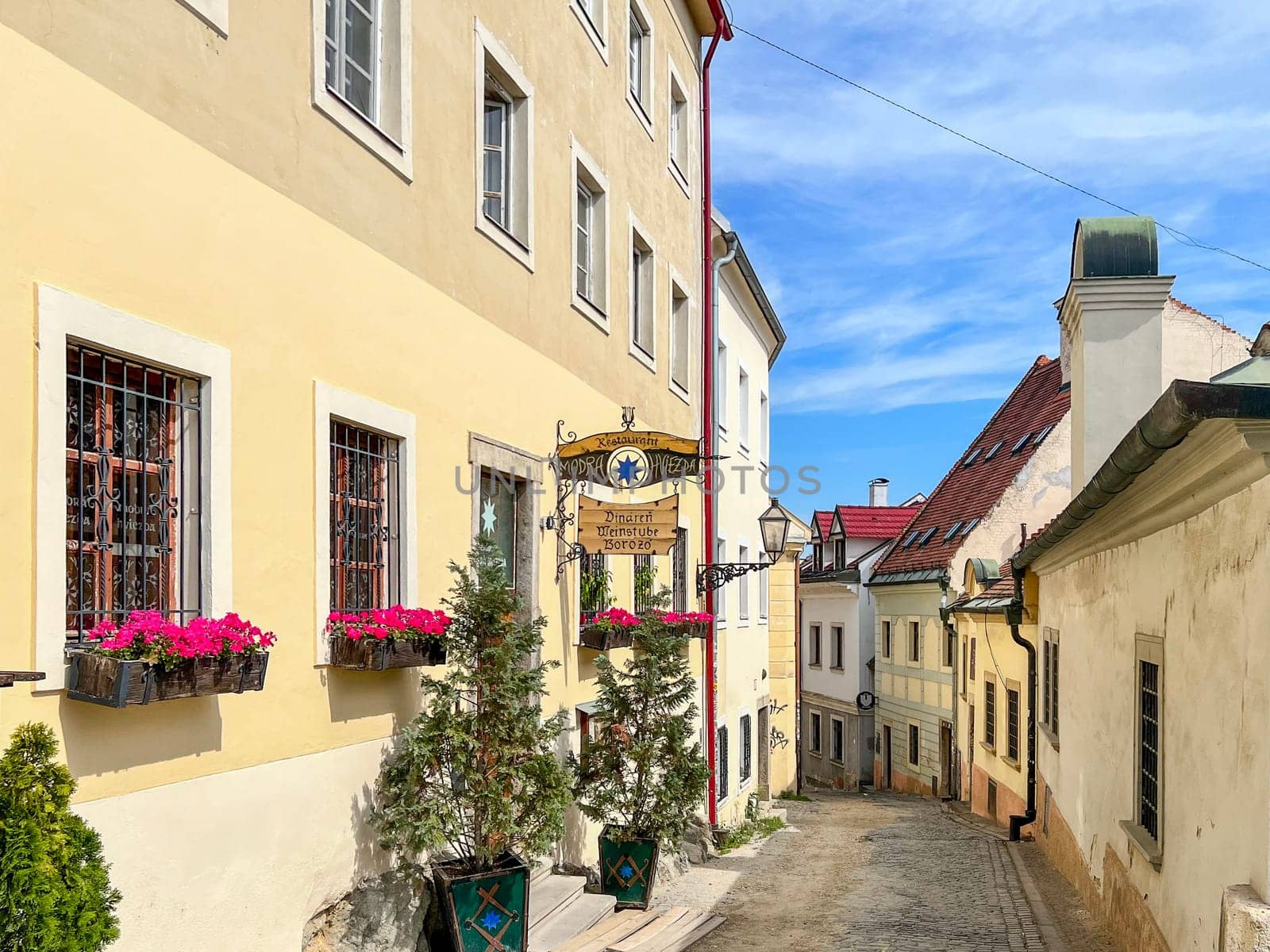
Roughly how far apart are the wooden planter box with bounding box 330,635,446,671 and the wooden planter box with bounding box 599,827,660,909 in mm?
3734

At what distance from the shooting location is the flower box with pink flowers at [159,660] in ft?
14.5

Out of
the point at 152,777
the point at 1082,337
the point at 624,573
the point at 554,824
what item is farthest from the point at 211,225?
the point at 1082,337

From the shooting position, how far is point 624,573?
40.1 feet

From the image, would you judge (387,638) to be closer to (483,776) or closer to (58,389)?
(483,776)

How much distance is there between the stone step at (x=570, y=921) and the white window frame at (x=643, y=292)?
5.46m

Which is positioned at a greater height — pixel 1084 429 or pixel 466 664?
pixel 1084 429

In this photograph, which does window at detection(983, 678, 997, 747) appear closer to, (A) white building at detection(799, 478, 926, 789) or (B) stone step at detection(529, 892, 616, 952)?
(A) white building at detection(799, 478, 926, 789)

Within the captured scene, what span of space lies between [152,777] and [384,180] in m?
3.47

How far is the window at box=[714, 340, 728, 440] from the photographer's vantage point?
18.9 meters

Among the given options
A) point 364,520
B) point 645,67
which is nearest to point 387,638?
point 364,520

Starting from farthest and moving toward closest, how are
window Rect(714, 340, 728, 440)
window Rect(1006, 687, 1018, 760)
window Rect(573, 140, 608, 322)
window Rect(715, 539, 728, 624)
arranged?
1. window Rect(1006, 687, 1018, 760)
2. window Rect(714, 340, 728, 440)
3. window Rect(715, 539, 728, 624)
4. window Rect(573, 140, 608, 322)

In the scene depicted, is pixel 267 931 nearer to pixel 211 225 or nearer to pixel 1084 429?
pixel 211 225

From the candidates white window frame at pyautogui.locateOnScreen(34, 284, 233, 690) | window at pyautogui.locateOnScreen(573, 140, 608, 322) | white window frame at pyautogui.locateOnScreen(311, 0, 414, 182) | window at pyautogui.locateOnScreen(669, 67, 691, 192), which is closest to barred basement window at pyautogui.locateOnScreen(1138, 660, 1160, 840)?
white window frame at pyautogui.locateOnScreen(311, 0, 414, 182)

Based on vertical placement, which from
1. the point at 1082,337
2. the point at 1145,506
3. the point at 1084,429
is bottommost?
the point at 1145,506
